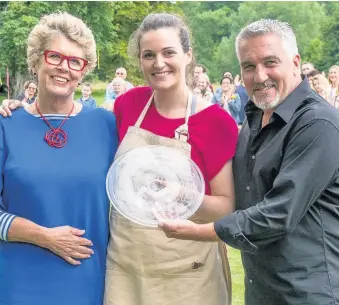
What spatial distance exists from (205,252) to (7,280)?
0.95 m

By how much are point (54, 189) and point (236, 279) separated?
11.2 ft

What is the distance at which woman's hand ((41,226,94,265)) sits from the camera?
2.78m

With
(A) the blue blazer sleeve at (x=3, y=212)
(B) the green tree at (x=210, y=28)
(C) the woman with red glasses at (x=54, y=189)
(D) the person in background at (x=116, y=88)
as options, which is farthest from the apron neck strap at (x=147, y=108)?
(B) the green tree at (x=210, y=28)

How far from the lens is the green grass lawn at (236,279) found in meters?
5.27

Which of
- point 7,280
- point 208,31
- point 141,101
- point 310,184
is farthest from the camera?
point 208,31

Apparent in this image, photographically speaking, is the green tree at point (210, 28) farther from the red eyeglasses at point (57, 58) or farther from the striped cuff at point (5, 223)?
the striped cuff at point (5, 223)

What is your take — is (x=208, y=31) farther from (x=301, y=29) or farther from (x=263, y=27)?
(x=263, y=27)

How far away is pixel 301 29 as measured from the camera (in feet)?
232

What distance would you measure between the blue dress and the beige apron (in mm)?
100

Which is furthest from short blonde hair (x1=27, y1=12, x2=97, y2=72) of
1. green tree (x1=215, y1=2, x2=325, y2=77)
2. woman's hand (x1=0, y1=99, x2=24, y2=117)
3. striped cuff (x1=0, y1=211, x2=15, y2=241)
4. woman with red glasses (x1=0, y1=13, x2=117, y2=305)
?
green tree (x1=215, y1=2, x2=325, y2=77)

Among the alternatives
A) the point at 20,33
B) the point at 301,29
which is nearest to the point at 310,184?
the point at 20,33

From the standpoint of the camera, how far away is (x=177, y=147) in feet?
9.41

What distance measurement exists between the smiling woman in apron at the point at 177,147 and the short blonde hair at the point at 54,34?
0.27m

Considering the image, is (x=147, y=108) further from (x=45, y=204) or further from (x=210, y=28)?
(x=210, y=28)
